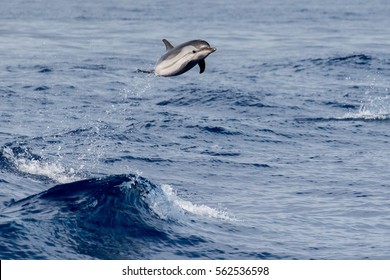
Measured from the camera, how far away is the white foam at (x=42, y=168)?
30459mm

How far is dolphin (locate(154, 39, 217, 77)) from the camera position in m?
16.1

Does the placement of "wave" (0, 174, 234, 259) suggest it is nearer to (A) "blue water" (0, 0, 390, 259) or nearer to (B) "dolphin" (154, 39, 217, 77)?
(A) "blue water" (0, 0, 390, 259)

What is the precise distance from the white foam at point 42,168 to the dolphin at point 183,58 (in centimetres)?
1365

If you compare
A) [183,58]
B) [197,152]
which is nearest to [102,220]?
[183,58]

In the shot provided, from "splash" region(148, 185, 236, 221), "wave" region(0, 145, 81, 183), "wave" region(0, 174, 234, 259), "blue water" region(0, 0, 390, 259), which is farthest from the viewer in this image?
"wave" region(0, 145, 81, 183)

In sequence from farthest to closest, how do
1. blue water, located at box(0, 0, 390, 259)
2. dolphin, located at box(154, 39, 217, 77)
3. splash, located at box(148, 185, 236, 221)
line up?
splash, located at box(148, 185, 236, 221)
blue water, located at box(0, 0, 390, 259)
dolphin, located at box(154, 39, 217, 77)

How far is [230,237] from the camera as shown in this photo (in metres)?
25.3

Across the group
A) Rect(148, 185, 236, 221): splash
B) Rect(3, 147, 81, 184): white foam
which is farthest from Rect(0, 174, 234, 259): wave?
Rect(3, 147, 81, 184): white foam

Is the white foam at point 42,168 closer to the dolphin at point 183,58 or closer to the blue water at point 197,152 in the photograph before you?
the blue water at point 197,152

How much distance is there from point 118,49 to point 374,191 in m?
42.4

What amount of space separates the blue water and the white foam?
85 millimetres

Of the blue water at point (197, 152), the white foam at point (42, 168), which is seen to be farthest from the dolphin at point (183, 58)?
the white foam at point (42, 168)

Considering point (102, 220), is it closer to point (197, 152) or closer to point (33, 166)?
point (33, 166)

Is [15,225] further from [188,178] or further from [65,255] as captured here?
[188,178]
